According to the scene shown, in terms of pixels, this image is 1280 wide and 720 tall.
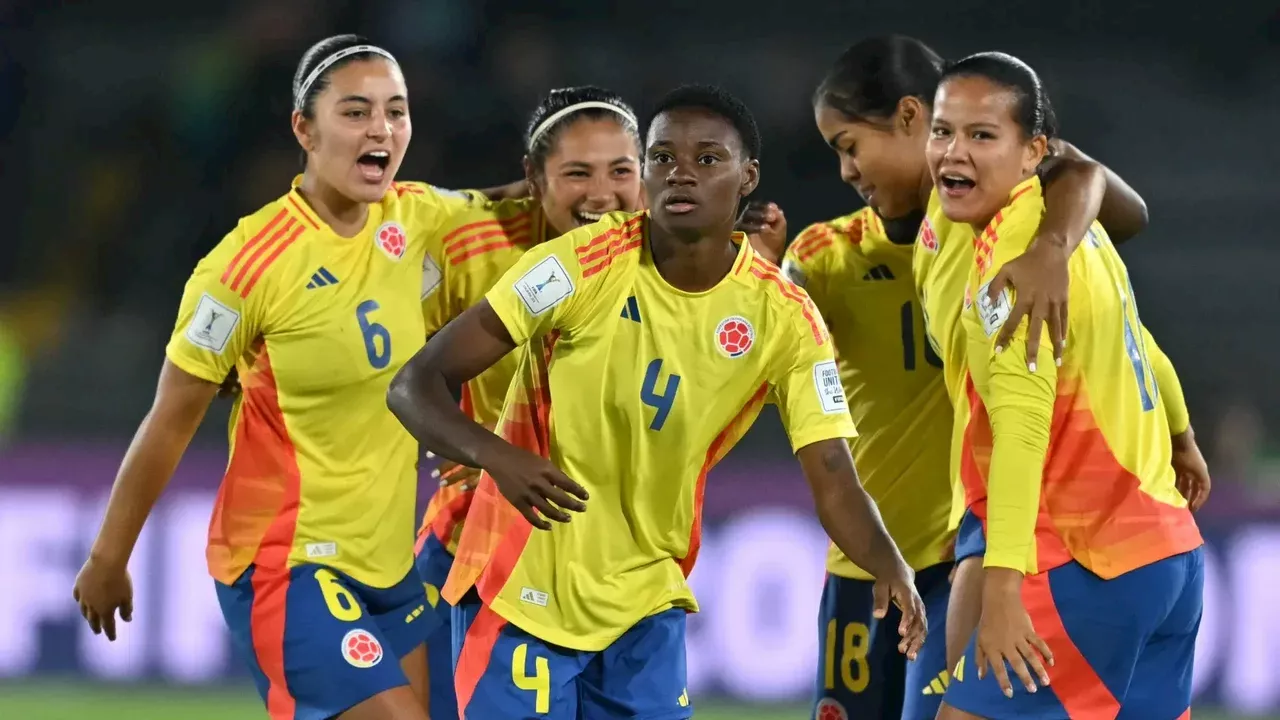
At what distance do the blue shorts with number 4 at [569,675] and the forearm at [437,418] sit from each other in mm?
550

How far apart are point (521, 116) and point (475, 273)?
6.56 m

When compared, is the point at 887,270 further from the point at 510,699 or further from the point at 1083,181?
the point at 510,699

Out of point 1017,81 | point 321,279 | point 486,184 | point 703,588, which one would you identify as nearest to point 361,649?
point 321,279

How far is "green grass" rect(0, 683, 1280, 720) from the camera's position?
8.02 meters

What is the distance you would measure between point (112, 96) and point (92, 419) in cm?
372

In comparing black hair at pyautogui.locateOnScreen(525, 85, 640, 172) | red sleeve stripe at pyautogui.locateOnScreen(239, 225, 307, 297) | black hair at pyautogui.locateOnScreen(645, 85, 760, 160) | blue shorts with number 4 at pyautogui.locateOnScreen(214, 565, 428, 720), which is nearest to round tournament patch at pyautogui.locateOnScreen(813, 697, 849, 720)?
blue shorts with number 4 at pyautogui.locateOnScreen(214, 565, 428, 720)

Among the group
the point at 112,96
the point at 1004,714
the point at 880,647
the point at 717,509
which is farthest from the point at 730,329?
the point at 112,96

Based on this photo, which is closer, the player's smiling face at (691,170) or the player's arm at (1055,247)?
the player's arm at (1055,247)

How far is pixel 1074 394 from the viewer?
3.95 m

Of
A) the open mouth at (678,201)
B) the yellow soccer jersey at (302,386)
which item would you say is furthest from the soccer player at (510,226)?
the open mouth at (678,201)

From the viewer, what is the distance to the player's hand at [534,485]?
360cm

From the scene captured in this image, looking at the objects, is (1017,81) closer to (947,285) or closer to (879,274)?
(947,285)

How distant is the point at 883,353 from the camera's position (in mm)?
5109

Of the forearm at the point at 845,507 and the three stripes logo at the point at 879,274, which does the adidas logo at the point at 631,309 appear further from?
the three stripes logo at the point at 879,274
